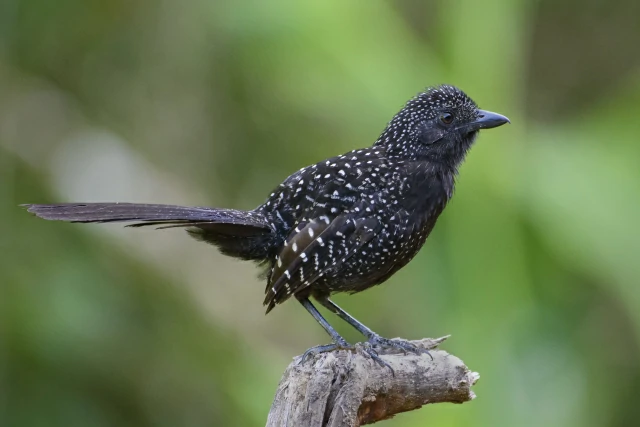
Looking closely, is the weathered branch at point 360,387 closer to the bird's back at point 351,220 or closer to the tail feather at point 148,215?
the bird's back at point 351,220

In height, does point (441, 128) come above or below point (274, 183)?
below

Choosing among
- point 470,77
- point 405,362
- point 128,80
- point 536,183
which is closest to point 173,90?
point 128,80

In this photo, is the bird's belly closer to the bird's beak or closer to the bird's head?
the bird's head

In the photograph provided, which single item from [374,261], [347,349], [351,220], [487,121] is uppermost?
[487,121]

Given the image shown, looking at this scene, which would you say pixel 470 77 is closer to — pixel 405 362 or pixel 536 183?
pixel 536 183

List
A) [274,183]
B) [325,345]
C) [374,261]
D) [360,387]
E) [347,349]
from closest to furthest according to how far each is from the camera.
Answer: [360,387]
[347,349]
[325,345]
[374,261]
[274,183]

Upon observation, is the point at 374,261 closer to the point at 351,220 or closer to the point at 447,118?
the point at 351,220

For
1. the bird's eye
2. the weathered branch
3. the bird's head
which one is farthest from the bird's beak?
the weathered branch

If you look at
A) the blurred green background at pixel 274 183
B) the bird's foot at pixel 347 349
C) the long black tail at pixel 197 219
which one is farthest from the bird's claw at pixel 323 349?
the blurred green background at pixel 274 183

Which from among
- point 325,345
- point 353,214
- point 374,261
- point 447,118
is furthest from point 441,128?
point 325,345
